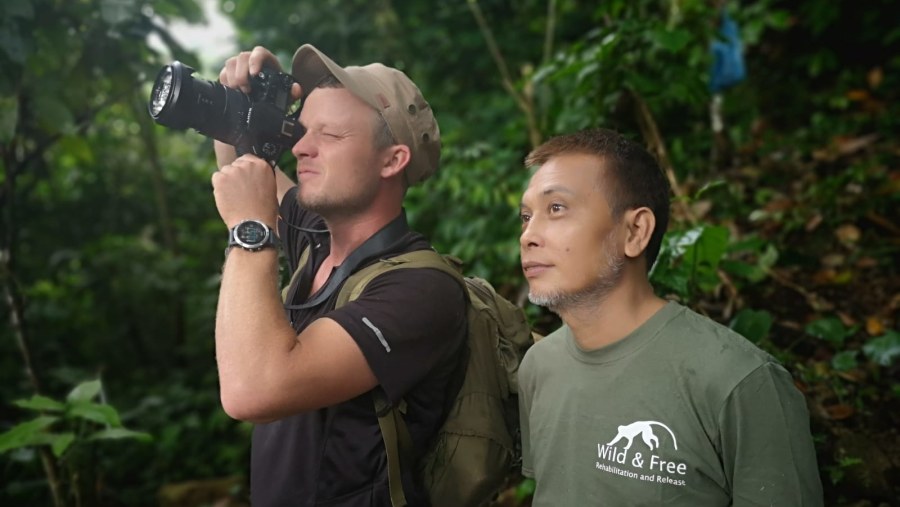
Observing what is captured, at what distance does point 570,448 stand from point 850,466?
131 cm

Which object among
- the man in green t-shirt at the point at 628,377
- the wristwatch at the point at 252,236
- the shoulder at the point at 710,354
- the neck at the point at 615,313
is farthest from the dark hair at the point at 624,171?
the wristwatch at the point at 252,236

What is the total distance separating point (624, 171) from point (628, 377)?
482 millimetres

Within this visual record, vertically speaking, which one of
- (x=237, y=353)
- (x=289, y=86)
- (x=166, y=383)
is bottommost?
(x=166, y=383)

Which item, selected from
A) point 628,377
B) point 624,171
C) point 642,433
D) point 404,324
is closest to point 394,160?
point 404,324

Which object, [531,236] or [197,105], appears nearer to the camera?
[531,236]

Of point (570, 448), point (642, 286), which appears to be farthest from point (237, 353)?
point (642, 286)

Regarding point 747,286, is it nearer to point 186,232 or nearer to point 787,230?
point 787,230

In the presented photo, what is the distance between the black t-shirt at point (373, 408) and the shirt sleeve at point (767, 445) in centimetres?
68

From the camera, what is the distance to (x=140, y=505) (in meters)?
4.94

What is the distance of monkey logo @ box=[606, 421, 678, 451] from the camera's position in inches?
55.0

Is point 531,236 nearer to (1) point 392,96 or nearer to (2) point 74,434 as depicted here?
(1) point 392,96

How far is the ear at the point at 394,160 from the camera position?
1.91 m

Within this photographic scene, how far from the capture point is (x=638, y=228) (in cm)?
158

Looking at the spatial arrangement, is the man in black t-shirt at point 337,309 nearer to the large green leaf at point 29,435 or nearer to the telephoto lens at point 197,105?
the telephoto lens at point 197,105
